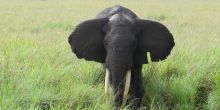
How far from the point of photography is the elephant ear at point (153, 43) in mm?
5858

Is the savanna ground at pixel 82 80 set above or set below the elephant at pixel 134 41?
below

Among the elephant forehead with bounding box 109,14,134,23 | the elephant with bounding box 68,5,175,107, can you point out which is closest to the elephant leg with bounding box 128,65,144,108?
the elephant with bounding box 68,5,175,107

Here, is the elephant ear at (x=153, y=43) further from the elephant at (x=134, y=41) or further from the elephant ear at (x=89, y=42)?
the elephant ear at (x=89, y=42)

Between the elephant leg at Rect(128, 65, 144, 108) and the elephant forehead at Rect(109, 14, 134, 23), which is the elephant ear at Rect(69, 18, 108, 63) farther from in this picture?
the elephant leg at Rect(128, 65, 144, 108)

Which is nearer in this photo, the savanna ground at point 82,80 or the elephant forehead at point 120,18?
the savanna ground at point 82,80

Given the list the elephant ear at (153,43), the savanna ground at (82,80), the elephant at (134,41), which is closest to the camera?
the savanna ground at (82,80)

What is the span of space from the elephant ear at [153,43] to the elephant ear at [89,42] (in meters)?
0.43

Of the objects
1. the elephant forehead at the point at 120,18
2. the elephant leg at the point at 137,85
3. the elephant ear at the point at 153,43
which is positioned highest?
the elephant forehead at the point at 120,18

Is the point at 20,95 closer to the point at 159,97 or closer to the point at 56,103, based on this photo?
the point at 56,103

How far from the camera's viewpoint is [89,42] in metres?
5.93

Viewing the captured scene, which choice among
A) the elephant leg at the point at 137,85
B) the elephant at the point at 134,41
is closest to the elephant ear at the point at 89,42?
the elephant at the point at 134,41

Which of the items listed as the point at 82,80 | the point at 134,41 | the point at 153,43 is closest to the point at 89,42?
the point at 82,80

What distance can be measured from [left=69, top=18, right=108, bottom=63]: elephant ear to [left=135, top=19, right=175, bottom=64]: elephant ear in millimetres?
426

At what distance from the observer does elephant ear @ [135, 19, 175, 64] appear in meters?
5.86
